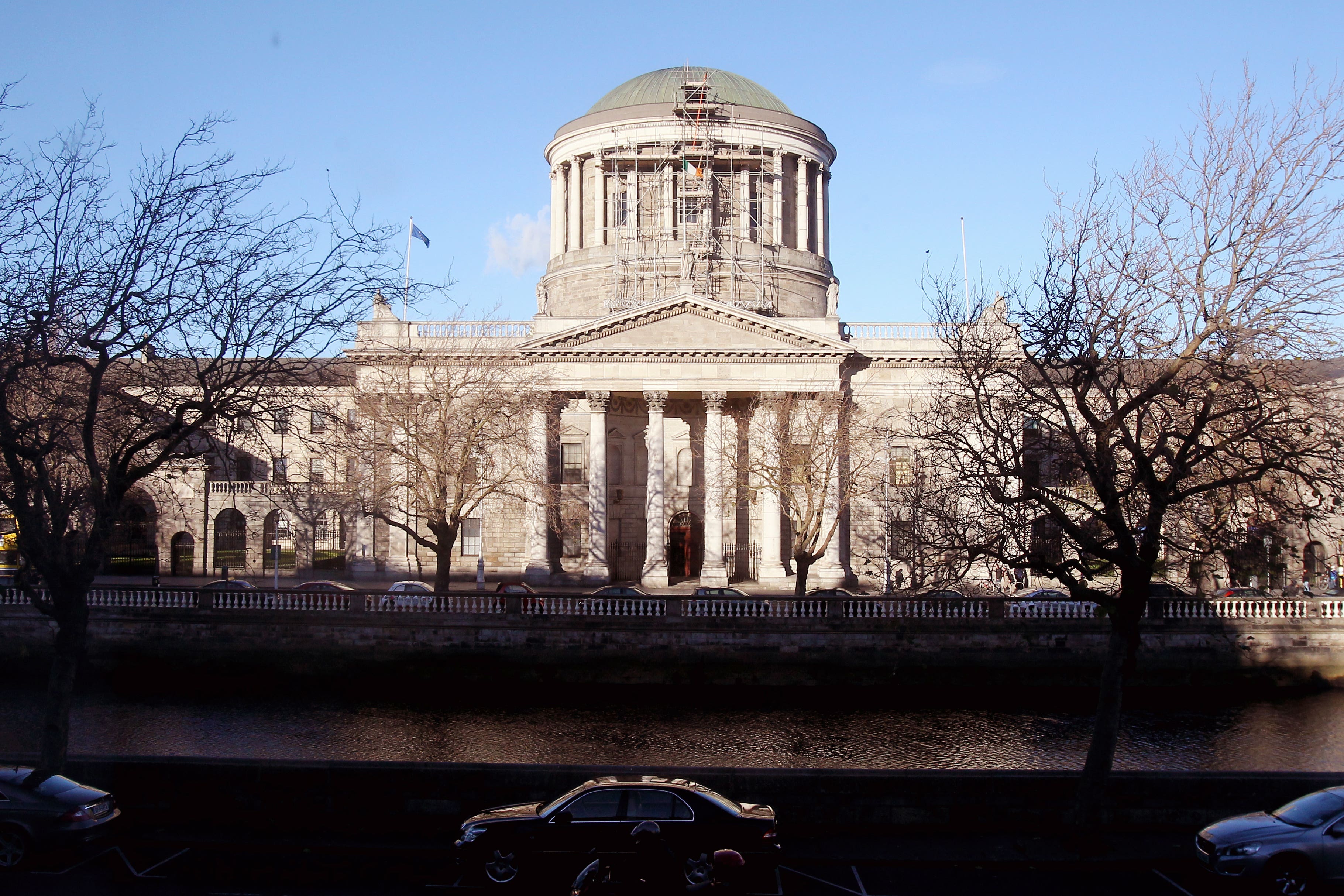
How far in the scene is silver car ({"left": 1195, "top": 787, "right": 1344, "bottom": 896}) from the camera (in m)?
12.1

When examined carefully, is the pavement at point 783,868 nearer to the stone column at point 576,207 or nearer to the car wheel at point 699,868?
the car wheel at point 699,868

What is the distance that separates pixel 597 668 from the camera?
3017 cm

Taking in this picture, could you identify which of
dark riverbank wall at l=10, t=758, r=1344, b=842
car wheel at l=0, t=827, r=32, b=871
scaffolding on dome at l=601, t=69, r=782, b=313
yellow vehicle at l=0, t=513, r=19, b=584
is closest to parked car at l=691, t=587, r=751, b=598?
dark riverbank wall at l=10, t=758, r=1344, b=842

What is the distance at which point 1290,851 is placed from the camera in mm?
12172

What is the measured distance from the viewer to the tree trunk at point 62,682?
1498 centimetres

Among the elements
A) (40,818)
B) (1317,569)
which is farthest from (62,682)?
(1317,569)

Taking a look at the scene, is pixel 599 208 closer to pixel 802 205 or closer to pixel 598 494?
pixel 802 205

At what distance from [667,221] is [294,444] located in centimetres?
2310

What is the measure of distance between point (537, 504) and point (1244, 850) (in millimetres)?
30296

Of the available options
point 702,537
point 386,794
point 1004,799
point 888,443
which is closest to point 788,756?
point 1004,799

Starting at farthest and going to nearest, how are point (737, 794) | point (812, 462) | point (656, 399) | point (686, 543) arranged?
point (686, 543)
point (656, 399)
point (812, 462)
point (737, 794)

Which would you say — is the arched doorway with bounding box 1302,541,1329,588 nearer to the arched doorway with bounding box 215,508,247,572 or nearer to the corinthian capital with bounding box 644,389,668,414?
the corinthian capital with bounding box 644,389,668,414

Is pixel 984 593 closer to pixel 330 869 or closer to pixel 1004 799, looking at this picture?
pixel 1004 799

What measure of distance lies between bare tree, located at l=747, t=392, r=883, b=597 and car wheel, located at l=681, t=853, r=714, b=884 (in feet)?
70.0
